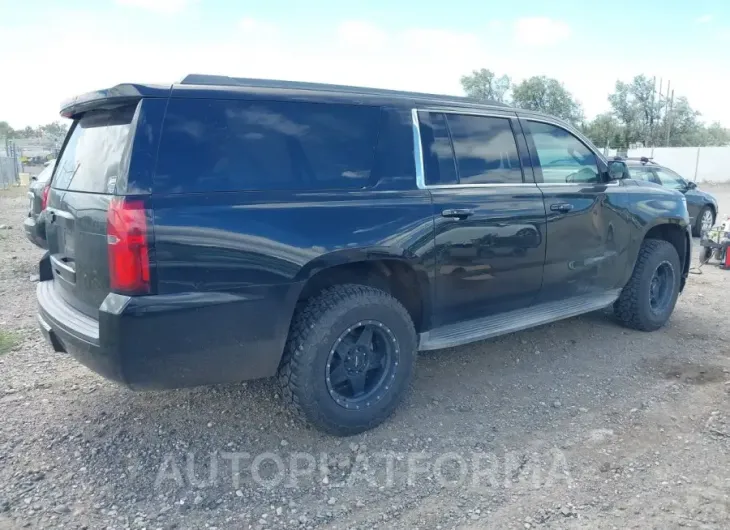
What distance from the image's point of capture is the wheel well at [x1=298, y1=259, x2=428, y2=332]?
3562 millimetres

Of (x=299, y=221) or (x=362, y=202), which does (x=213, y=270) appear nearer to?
(x=299, y=221)

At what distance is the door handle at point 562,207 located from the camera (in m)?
4.54

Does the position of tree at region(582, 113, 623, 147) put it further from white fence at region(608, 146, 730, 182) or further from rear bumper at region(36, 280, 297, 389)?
rear bumper at region(36, 280, 297, 389)

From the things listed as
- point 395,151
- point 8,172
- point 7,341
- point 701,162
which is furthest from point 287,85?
point 701,162

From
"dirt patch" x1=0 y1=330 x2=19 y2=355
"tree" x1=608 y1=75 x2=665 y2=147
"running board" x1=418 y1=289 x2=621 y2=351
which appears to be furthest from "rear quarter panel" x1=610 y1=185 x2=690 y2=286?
"tree" x1=608 y1=75 x2=665 y2=147

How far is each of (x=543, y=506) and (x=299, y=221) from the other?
6.13 feet

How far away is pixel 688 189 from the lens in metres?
12.3

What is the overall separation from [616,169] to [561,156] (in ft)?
1.90

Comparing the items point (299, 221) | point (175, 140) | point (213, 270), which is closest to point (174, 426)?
point (213, 270)

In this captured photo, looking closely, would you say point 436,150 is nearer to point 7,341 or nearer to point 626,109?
point 7,341

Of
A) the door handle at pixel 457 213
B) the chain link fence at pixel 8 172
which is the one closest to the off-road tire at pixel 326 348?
the door handle at pixel 457 213

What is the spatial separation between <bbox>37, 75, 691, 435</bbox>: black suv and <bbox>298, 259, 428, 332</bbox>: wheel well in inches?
0.5

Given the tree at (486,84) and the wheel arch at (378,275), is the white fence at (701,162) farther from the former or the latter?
the wheel arch at (378,275)

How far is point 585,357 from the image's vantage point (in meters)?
5.02
